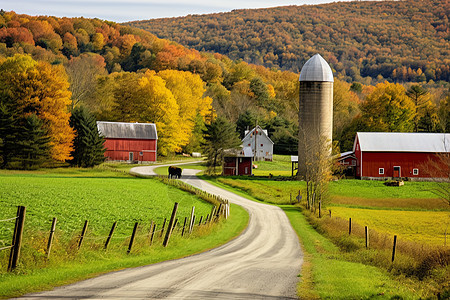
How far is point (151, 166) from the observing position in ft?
236

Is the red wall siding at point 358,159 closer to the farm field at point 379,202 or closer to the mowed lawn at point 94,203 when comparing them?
the farm field at point 379,202

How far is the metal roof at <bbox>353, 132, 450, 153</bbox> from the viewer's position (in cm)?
6284

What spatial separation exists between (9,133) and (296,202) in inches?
1200

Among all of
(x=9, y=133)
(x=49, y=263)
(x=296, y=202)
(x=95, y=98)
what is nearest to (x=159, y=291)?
(x=49, y=263)

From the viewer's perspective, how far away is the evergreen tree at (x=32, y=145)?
5569 cm

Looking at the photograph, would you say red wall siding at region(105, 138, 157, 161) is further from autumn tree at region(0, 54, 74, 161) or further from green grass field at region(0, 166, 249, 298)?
green grass field at region(0, 166, 249, 298)

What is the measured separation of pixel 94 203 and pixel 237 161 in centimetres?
3349

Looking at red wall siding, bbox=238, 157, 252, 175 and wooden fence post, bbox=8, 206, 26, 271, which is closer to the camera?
wooden fence post, bbox=8, 206, 26, 271

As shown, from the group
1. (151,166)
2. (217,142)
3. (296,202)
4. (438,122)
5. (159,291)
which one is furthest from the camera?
(438,122)

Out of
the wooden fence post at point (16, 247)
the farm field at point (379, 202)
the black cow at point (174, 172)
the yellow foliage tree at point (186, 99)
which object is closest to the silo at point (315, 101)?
the farm field at point (379, 202)

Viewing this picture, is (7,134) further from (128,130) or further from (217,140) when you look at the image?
(217,140)

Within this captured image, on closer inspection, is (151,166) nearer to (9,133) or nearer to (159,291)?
(9,133)

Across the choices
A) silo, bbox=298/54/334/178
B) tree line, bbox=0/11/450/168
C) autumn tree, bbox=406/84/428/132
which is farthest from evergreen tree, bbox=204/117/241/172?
autumn tree, bbox=406/84/428/132

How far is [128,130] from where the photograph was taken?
75938 mm
